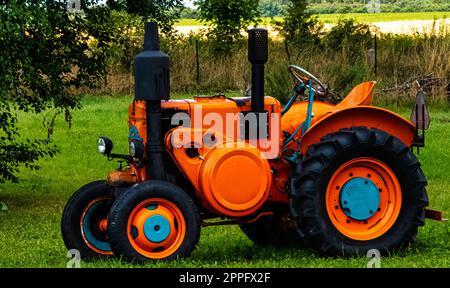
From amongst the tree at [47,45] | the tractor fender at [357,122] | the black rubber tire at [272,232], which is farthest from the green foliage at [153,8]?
the tractor fender at [357,122]

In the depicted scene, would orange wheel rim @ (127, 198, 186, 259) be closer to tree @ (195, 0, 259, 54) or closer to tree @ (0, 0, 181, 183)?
tree @ (0, 0, 181, 183)

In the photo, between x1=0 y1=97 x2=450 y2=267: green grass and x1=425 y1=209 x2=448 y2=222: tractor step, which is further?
x1=425 y1=209 x2=448 y2=222: tractor step

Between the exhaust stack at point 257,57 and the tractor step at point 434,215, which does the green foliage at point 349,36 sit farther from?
the exhaust stack at point 257,57

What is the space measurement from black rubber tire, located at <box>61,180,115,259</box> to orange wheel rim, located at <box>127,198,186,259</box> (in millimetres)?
652

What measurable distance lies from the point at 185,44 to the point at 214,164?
20606 millimetres

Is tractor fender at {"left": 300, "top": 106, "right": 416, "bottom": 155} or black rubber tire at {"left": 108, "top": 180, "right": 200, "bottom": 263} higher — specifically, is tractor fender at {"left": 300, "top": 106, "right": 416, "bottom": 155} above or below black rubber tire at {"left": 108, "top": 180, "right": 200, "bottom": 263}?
above

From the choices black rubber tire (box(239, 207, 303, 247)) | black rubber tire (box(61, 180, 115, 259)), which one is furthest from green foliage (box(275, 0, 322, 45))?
black rubber tire (box(61, 180, 115, 259))

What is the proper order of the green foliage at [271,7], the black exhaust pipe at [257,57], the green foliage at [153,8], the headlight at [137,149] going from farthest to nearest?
the green foliage at [271,7] → the green foliage at [153,8] → the black exhaust pipe at [257,57] → the headlight at [137,149]

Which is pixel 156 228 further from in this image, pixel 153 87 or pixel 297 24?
pixel 297 24

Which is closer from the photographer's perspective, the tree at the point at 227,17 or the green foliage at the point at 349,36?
the green foliage at the point at 349,36

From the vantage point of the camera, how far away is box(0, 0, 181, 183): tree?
36.0 feet

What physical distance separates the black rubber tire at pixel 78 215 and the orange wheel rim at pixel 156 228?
0.65 metres

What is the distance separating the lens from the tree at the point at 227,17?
95.3ft

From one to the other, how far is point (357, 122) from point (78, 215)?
2.32 metres
